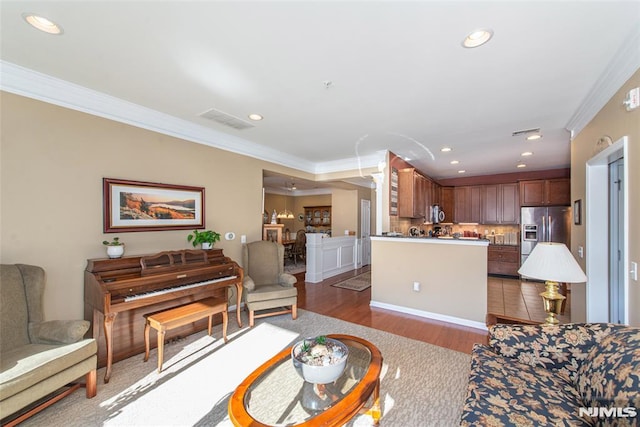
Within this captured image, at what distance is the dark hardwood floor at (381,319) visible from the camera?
3.08m

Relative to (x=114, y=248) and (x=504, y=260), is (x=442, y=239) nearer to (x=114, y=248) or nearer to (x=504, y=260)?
(x=504, y=260)

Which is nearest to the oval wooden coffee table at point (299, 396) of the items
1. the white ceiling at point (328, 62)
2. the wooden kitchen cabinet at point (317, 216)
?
the white ceiling at point (328, 62)

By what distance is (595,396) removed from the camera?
4.31 feet

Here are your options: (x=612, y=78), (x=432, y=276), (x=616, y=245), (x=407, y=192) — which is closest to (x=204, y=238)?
(x=432, y=276)

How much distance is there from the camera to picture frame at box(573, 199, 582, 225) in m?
2.96

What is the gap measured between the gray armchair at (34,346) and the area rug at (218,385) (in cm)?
24

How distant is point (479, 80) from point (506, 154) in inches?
125

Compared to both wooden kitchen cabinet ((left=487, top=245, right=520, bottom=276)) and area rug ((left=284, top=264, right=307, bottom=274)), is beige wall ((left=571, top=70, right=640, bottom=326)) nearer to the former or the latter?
wooden kitchen cabinet ((left=487, top=245, right=520, bottom=276))

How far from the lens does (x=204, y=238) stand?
10.9 ft

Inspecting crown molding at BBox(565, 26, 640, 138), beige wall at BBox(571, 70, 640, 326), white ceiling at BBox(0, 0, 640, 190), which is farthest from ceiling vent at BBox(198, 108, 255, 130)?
beige wall at BBox(571, 70, 640, 326)

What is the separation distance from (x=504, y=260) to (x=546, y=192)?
1.81 meters

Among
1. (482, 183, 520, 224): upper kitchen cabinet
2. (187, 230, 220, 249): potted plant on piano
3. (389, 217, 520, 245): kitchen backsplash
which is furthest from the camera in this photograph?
(482, 183, 520, 224): upper kitchen cabinet

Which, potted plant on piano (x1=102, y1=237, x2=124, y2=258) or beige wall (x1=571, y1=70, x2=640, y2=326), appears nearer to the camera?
beige wall (x1=571, y1=70, x2=640, y2=326)

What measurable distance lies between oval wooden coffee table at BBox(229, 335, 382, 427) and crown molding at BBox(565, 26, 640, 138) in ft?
9.09
